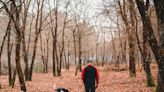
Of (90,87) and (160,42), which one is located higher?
(160,42)

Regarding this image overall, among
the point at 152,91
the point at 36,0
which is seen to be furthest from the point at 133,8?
the point at 36,0

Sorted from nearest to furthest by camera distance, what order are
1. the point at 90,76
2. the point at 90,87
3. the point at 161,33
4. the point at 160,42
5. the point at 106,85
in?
the point at 161,33, the point at 160,42, the point at 90,76, the point at 90,87, the point at 106,85

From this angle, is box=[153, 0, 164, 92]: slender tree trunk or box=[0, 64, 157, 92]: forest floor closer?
box=[153, 0, 164, 92]: slender tree trunk

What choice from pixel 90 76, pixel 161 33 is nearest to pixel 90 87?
pixel 90 76

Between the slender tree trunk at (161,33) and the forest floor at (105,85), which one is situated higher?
the slender tree trunk at (161,33)

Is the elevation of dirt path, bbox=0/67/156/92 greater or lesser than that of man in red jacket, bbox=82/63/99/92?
lesser

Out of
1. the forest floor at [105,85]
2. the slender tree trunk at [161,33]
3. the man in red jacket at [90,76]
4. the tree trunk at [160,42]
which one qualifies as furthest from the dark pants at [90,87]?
the forest floor at [105,85]

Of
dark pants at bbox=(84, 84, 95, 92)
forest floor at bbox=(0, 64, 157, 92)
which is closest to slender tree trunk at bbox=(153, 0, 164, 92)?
dark pants at bbox=(84, 84, 95, 92)

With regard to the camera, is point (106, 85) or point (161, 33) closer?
point (161, 33)

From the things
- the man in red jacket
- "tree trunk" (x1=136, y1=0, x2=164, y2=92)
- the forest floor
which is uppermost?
"tree trunk" (x1=136, y1=0, x2=164, y2=92)

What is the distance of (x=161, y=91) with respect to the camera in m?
12.8

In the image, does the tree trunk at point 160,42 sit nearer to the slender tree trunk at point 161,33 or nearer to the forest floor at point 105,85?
the slender tree trunk at point 161,33

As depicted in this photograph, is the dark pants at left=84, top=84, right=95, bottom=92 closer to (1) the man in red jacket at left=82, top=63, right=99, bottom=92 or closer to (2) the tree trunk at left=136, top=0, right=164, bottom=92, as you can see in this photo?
(1) the man in red jacket at left=82, top=63, right=99, bottom=92

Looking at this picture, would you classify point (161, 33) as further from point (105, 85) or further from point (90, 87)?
point (105, 85)
